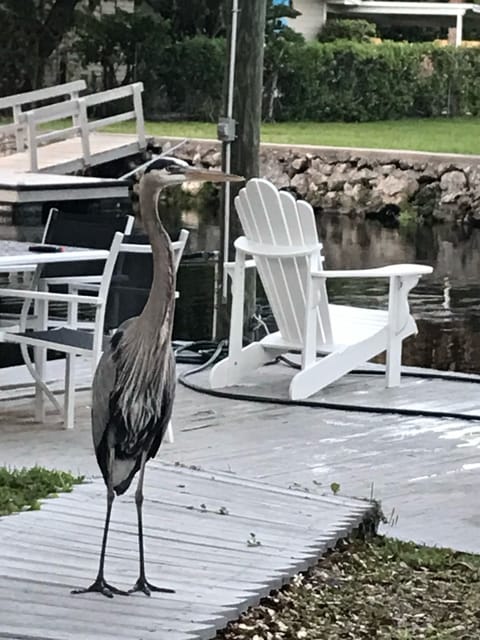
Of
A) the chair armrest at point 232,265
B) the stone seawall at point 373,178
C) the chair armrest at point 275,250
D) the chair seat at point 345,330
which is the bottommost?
the stone seawall at point 373,178

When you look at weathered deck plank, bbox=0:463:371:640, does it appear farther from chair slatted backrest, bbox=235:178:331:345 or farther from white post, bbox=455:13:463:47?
white post, bbox=455:13:463:47

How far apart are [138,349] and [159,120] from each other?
25.7 metres

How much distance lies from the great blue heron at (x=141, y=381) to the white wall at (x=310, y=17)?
3124cm

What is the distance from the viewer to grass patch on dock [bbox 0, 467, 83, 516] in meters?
4.91

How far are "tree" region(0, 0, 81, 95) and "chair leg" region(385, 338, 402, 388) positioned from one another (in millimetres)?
22475

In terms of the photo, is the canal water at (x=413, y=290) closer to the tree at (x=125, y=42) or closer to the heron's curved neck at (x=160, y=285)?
the heron's curved neck at (x=160, y=285)

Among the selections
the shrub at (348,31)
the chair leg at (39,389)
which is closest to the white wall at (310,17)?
the shrub at (348,31)

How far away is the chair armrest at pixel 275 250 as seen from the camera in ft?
24.1

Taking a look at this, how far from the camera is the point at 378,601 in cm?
438

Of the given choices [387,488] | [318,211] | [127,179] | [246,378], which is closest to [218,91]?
[318,211]

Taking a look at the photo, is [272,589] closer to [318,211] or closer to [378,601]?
[378,601]

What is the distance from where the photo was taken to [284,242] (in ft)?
24.4

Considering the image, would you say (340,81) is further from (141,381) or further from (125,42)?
(141,381)

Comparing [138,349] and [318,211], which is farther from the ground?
[138,349]
